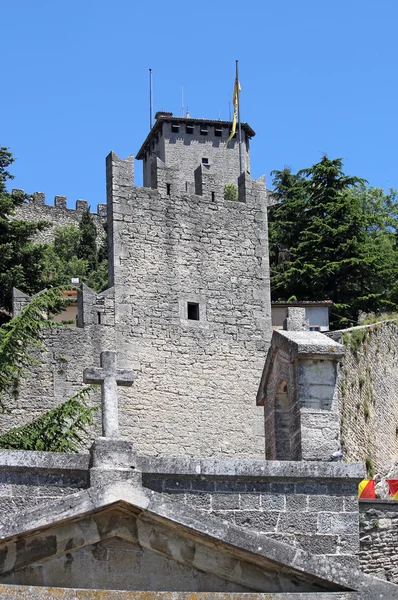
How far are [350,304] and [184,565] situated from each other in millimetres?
27146

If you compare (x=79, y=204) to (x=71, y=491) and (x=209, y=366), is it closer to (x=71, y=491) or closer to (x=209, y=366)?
(x=209, y=366)

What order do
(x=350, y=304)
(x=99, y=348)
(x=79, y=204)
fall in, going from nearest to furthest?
(x=99, y=348) → (x=350, y=304) → (x=79, y=204)

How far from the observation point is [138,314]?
28391mm

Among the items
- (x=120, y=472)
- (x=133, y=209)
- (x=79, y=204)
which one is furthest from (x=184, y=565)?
(x=79, y=204)

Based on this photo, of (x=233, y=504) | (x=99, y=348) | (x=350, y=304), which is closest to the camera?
(x=233, y=504)

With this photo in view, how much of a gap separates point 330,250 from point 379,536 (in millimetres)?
23217

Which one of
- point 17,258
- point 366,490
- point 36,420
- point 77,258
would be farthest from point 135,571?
point 77,258

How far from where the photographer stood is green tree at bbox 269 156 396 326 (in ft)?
128

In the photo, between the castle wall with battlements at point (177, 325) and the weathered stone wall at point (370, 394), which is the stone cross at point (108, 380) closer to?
the castle wall with battlements at point (177, 325)

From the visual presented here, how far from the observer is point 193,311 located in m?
29.0

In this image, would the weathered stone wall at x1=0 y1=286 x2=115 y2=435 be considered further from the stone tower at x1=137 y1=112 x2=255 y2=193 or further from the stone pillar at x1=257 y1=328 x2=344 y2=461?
the stone tower at x1=137 y1=112 x2=255 y2=193

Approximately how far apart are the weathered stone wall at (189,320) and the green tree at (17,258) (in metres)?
5.07

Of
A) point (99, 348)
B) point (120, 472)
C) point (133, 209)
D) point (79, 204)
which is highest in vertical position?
point (79, 204)

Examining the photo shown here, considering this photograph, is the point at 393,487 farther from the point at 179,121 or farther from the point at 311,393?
the point at 179,121
